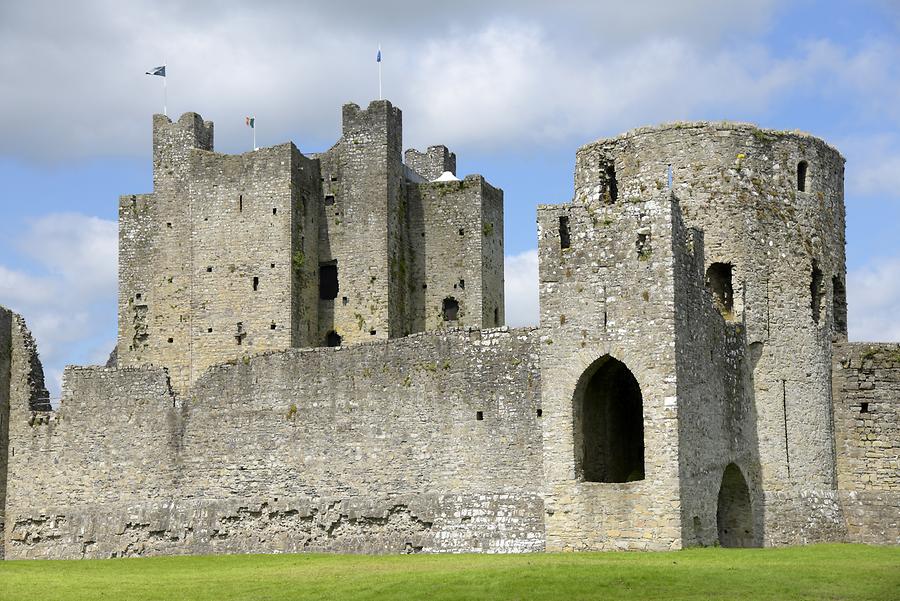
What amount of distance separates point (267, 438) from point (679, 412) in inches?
419

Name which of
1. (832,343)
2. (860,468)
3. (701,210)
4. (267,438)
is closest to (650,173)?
(701,210)

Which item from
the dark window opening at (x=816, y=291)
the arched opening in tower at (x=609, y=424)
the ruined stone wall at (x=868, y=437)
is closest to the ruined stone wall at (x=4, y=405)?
the arched opening in tower at (x=609, y=424)

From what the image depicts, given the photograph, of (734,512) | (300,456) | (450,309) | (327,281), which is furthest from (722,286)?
(327,281)

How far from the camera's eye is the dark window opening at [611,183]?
3319 centimetres

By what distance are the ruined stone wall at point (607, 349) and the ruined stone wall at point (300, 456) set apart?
0.90 m

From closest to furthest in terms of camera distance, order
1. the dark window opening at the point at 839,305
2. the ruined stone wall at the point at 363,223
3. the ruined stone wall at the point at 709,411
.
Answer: the ruined stone wall at the point at 709,411
the dark window opening at the point at 839,305
the ruined stone wall at the point at 363,223

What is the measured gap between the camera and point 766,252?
A: 3266cm

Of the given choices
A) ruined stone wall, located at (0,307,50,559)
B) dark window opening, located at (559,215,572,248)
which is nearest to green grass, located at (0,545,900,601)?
dark window opening, located at (559,215,572,248)

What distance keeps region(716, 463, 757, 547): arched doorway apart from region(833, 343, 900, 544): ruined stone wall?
2439mm

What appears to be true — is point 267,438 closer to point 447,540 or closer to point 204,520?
point 204,520

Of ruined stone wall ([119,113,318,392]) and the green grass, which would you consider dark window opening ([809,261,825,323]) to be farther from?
ruined stone wall ([119,113,318,392])

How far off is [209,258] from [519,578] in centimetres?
2233

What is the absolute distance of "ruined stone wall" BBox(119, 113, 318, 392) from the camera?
4322cm

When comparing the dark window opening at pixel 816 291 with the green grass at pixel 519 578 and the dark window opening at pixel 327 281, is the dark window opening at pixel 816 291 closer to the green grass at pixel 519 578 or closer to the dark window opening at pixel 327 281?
the green grass at pixel 519 578
